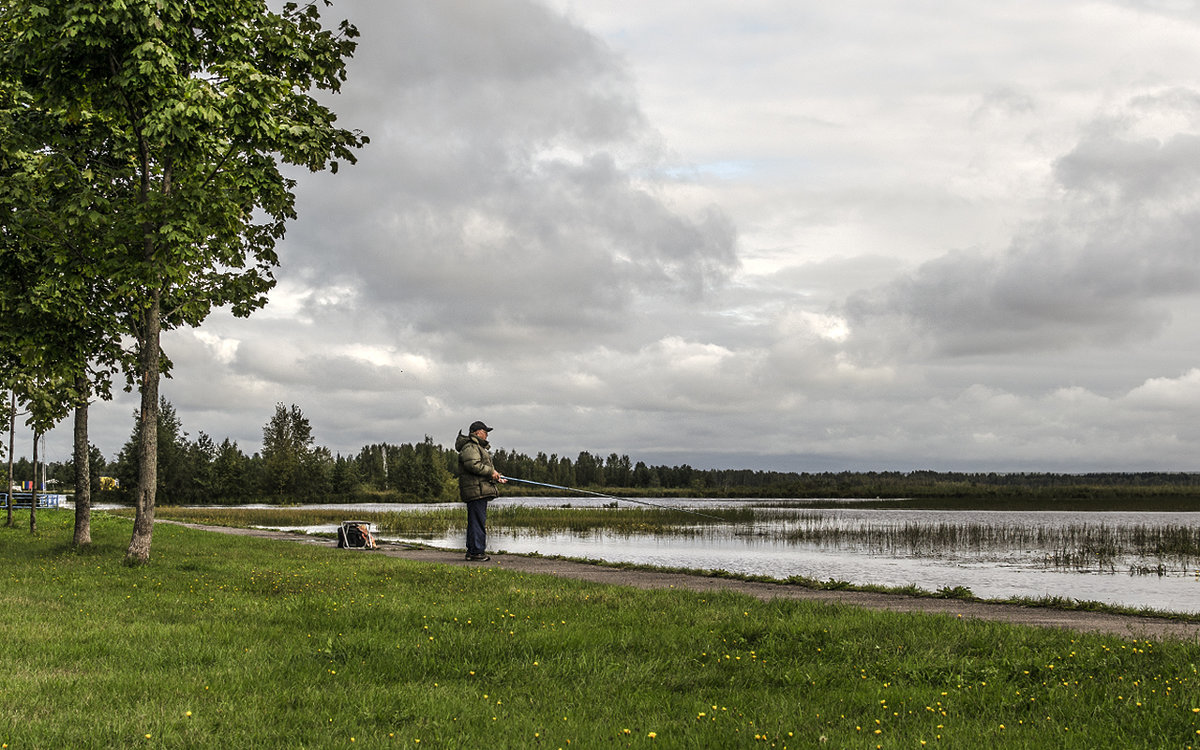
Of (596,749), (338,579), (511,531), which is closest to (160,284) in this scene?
(338,579)

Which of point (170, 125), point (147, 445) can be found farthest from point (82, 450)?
point (170, 125)

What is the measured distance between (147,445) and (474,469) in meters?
5.79

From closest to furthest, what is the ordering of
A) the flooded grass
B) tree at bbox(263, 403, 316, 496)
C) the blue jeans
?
1. the blue jeans
2. the flooded grass
3. tree at bbox(263, 403, 316, 496)

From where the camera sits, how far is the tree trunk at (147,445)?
51.1ft

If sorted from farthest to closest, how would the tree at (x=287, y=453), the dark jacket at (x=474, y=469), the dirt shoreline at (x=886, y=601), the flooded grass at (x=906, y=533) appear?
the tree at (x=287, y=453) < the flooded grass at (x=906, y=533) < the dark jacket at (x=474, y=469) < the dirt shoreline at (x=886, y=601)

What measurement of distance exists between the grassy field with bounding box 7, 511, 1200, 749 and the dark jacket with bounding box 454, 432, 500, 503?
5.58 meters

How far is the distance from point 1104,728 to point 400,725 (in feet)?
15.3

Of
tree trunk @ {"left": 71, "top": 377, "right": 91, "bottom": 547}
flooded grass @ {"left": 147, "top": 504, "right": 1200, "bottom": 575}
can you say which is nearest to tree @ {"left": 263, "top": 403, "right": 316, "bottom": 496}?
flooded grass @ {"left": 147, "top": 504, "right": 1200, "bottom": 575}

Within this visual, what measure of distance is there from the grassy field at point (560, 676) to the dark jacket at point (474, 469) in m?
5.58

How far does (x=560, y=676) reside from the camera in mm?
7273

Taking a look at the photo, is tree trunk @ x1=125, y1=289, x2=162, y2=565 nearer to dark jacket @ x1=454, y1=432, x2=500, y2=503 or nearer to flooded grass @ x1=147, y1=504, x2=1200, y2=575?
dark jacket @ x1=454, y1=432, x2=500, y2=503

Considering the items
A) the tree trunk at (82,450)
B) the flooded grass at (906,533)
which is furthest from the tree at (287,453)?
the tree trunk at (82,450)

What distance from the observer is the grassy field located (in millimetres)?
5758

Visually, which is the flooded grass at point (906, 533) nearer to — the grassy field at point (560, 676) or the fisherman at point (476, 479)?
the fisherman at point (476, 479)
